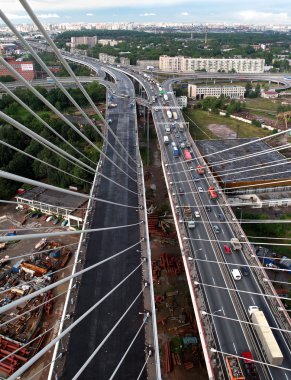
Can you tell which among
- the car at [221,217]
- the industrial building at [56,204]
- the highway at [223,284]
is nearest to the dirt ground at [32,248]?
the industrial building at [56,204]

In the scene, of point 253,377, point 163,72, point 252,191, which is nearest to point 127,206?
point 253,377

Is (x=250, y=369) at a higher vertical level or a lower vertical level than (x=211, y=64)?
lower

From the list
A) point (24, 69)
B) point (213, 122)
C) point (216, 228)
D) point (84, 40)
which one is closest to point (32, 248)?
point (216, 228)

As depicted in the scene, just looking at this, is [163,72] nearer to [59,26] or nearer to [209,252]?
[209,252]

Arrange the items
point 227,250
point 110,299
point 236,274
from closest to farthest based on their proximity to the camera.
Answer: point 110,299, point 236,274, point 227,250

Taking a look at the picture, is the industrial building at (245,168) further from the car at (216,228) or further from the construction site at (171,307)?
the construction site at (171,307)

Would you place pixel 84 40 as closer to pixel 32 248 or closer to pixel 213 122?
pixel 213 122
